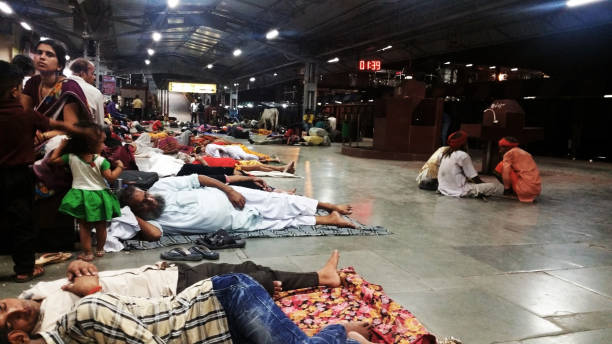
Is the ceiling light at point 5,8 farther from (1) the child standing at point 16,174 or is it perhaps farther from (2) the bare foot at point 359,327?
(2) the bare foot at point 359,327

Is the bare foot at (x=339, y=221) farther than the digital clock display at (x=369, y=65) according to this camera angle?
No

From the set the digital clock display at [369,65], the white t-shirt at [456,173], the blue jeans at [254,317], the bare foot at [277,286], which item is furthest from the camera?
the digital clock display at [369,65]

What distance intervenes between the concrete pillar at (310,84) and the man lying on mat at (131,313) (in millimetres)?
19355

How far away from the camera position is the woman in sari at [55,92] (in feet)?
11.4

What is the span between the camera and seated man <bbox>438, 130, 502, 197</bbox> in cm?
707

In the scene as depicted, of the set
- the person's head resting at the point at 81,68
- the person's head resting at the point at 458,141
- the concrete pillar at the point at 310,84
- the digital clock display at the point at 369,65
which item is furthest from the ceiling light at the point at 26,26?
the person's head resting at the point at 458,141

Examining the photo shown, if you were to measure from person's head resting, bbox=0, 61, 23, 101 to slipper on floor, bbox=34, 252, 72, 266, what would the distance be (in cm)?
125

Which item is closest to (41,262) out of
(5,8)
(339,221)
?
(339,221)

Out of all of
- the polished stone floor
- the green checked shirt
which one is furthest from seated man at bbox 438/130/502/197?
the green checked shirt

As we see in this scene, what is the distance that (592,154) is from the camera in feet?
46.7

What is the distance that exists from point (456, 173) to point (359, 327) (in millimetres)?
5378

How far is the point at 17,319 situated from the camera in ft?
5.75

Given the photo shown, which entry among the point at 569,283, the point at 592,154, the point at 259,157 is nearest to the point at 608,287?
the point at 569,283

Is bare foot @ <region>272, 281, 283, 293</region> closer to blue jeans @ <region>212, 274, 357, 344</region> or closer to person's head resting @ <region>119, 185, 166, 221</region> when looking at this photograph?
blue jeans @ <region>212, 274, 357, 344</region>
